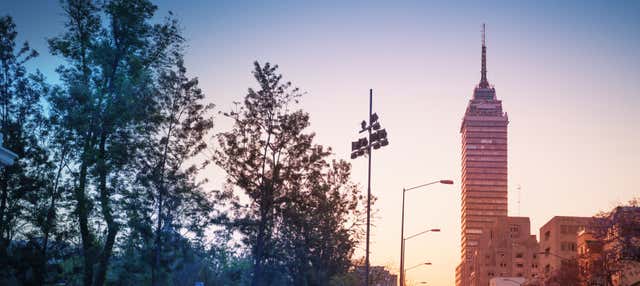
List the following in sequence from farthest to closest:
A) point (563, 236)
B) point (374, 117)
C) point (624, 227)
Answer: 1. point (563, 236)
2. point (624, 227)
3. point (374, 117)

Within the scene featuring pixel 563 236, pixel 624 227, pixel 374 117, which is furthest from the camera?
pixel 563 236

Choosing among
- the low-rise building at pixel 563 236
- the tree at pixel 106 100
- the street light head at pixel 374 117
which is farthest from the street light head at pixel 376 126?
the low-rise building at pixel 563 236

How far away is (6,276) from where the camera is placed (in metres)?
37.8

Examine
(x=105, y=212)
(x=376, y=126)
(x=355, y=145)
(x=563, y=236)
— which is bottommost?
(x=105, y=212)

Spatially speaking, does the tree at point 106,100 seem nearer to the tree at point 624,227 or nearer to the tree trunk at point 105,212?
the tree trunk at point 105,212

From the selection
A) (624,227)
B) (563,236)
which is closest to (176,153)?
(624,227)

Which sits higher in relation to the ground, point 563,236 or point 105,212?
point 563,236

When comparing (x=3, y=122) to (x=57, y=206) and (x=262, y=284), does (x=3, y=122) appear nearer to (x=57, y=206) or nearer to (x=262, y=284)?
(x=57, y=206)

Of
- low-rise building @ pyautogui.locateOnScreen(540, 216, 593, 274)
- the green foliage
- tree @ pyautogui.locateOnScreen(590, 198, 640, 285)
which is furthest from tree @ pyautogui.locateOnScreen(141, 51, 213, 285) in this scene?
low-rise building @ pyautogui.locateOnScreen(540, 216, 593, 274)

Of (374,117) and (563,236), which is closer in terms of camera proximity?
(374,117)

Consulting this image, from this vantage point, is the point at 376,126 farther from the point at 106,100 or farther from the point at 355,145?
the point at 106,100

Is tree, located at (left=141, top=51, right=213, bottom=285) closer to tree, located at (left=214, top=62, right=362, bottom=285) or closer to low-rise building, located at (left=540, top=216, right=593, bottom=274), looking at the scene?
tree, located at (left=214, top=62, right=362, bottom=285)

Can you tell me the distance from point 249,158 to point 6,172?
1278 cm

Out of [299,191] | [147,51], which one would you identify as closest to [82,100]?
[147,51]
